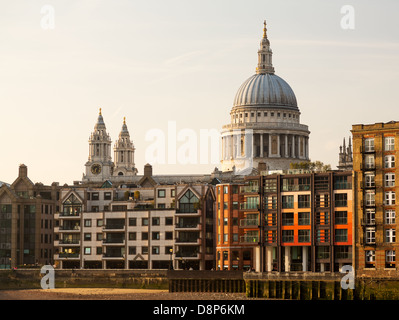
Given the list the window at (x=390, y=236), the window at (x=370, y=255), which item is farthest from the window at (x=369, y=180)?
the window at (x=370, y=255)

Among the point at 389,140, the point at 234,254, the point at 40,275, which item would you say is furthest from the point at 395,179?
the point at 40,275

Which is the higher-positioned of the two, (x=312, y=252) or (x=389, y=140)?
(x=389, y=140)

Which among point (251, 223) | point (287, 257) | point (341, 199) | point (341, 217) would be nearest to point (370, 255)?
point (341, 217)

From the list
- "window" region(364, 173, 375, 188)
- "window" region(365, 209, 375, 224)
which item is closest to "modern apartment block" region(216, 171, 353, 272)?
"window" region(364, 173, 375, 188)

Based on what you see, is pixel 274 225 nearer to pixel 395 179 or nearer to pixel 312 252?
pixel 312 252

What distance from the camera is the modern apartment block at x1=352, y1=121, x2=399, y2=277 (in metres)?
168

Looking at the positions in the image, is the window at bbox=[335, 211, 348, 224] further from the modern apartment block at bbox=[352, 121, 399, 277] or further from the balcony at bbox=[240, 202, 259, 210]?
the balcony at bbox=[240, 202, 259, 210]

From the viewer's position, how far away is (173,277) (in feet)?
594

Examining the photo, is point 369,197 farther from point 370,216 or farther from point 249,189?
point 249,189

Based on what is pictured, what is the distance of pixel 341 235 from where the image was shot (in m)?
180
